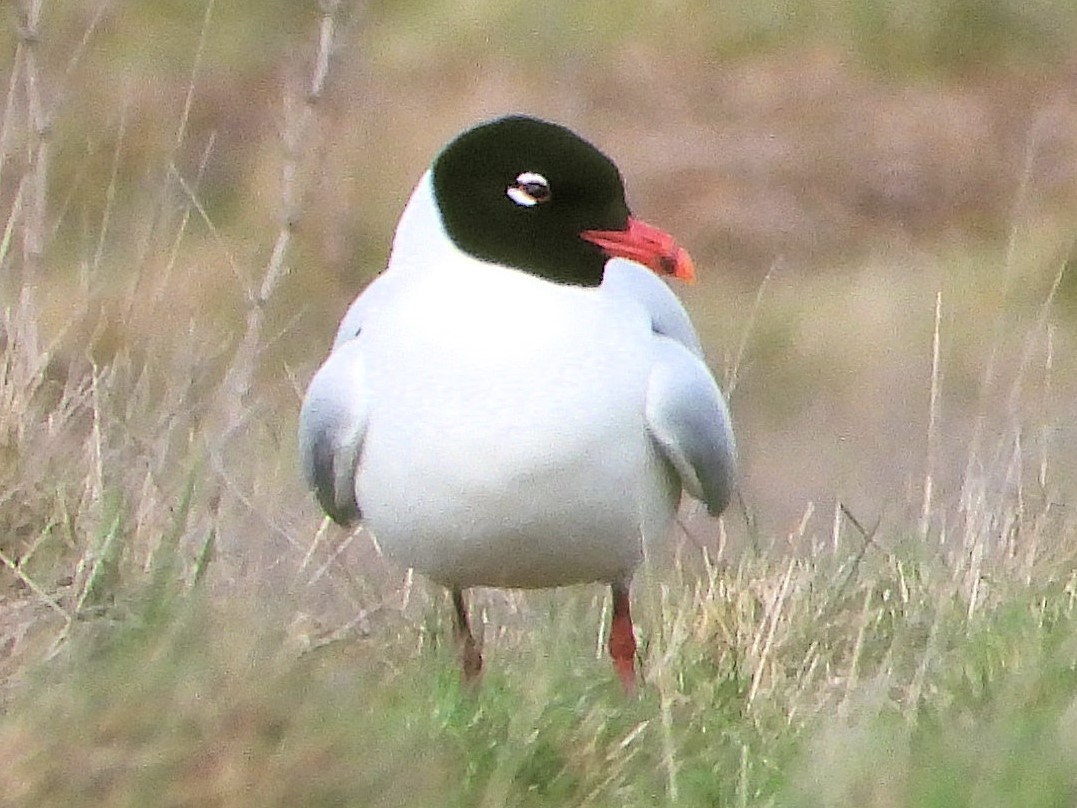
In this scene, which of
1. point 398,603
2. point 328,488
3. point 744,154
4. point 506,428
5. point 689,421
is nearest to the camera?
point 506,428

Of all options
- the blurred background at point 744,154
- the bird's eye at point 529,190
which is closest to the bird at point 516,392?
the bird's eye at point 529,190

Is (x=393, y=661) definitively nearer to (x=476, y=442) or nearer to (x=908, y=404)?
(x=476, y=442)

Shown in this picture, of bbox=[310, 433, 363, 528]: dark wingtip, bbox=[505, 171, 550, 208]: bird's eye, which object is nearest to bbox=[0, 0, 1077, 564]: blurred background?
bbox=[310, 433, 363, 528]: dark wingtip

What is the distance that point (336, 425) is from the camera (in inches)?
153

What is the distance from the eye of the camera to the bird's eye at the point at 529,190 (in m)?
3.87

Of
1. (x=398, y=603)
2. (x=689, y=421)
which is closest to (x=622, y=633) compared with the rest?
(x=689, y=421)

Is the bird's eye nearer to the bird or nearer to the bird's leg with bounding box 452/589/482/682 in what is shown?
the bird

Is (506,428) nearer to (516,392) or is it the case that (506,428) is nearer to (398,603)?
(516,392)

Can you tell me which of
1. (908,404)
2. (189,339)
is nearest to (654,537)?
(189,339)

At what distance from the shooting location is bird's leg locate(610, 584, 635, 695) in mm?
4117

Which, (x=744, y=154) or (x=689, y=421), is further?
(x=744, y=154)

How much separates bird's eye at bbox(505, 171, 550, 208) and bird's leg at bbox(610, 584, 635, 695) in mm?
712

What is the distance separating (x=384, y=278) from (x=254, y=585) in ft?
1.88

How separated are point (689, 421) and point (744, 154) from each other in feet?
30.2
